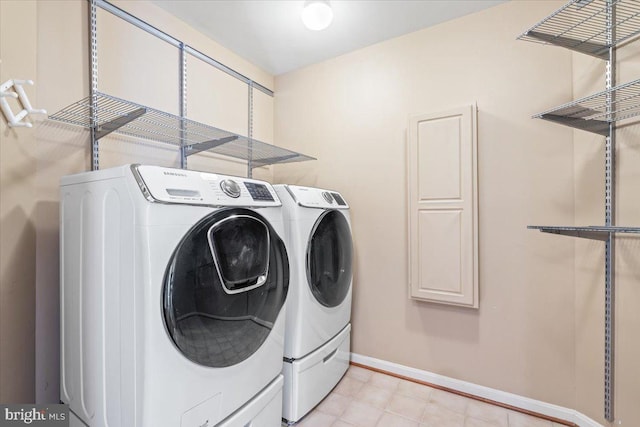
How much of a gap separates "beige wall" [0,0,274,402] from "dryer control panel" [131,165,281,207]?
0.69 m

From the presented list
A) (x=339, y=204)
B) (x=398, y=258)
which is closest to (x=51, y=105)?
(x=339, y=204)

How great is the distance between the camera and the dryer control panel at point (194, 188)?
923 mm

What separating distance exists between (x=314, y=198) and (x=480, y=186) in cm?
101

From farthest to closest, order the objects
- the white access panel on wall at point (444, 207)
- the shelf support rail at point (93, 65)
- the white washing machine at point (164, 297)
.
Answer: the white access panel on wall at point (444, 207) < the shelf support rail at point (93, 65) < the white washing machine at point (164, 297)

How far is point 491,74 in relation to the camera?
1.78 m

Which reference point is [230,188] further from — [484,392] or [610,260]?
[484,392]

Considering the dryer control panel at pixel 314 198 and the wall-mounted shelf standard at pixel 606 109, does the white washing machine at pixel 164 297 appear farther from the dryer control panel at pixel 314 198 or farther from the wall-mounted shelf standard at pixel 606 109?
the wall-mounted shelf standard at pixel 606 109

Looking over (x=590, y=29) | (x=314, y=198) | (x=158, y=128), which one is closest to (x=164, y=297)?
(x=314, y=198)

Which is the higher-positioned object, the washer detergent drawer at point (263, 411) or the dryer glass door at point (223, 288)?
the dryer glass door at point (223, 288)

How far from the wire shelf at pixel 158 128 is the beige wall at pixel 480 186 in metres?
0.53

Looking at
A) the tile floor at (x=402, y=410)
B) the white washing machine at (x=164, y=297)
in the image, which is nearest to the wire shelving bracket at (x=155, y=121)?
the white washing machine at (x=164, y=297)

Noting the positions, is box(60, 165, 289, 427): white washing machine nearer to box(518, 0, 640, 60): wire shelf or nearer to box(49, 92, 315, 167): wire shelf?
box(49, 92, 315, 167): wire shelf

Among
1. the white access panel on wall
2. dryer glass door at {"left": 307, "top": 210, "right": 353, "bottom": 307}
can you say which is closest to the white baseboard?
the white access panel on wall

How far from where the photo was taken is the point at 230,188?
1.15 m
